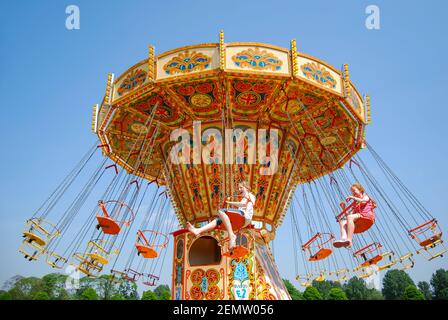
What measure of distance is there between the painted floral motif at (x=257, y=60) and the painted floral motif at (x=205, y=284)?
533cm

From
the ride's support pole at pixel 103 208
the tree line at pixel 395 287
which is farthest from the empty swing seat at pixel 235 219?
the tree line at pixel 395 287

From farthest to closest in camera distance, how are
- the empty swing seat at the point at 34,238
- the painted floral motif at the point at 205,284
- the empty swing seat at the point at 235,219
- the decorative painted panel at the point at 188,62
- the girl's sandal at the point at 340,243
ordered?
the painted floral motif at the point at 205,284 < the decorative painted panel at the point at 188,62 < the empty swing seat at the point at 34,238 < the girl's sandal at the point at 340,243 < the empty swing seat at the point at 235,219

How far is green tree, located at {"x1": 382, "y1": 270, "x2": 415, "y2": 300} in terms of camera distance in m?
46.3

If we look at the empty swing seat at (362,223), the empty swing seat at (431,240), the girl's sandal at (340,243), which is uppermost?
the empty swing seat at (431,240)

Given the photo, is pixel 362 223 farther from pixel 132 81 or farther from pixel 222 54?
pixel 132 81

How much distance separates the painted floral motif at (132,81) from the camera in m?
10.7

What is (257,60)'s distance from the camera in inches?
395

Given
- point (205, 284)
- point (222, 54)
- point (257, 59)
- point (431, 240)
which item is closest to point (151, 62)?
point (222, 54)

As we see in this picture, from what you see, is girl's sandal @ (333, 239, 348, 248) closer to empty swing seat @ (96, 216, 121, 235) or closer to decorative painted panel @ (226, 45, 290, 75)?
decorative painted panel @ (226, 45, 290, 75)

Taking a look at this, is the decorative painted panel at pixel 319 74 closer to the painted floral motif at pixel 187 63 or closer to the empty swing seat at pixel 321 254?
the painted floral motif at pixel 187 63

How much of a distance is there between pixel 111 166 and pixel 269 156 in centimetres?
485
